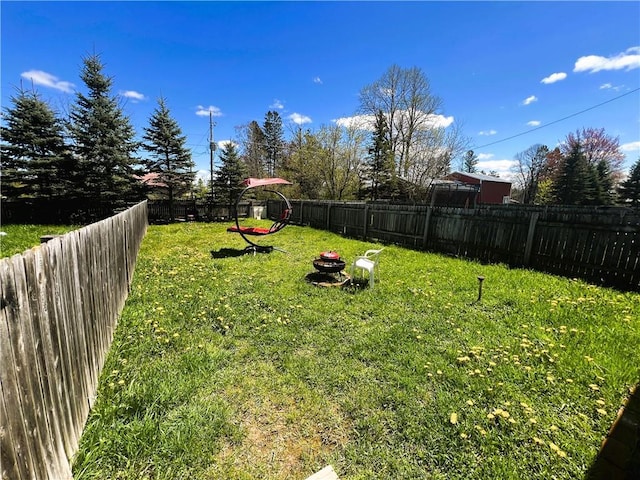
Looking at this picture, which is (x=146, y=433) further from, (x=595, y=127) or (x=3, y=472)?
(x=595, y=127)

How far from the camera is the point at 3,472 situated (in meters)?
1.00

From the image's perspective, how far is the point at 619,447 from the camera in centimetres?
186

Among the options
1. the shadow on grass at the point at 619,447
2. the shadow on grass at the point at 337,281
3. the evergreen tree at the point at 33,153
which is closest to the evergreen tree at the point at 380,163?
the shadow on grass at the point at 337,281

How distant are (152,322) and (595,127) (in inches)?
1852

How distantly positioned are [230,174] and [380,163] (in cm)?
1239

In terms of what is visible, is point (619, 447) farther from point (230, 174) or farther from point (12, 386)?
point (230, 174)

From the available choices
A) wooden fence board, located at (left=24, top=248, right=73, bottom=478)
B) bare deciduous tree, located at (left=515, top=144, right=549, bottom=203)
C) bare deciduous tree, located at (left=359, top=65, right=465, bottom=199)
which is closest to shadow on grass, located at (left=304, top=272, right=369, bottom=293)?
wooden fence board, located at (left=24, top=248, right=73, bottom=478)

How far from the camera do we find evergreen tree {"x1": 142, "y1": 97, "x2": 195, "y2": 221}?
16125mm

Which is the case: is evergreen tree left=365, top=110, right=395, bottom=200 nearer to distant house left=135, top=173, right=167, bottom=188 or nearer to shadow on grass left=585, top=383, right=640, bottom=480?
distant house left=135, top=173, right=167, bottom=188

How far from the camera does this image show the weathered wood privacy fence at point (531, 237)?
5180 millimetres

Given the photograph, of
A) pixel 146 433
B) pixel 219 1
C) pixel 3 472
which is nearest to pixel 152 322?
pixel 146 433

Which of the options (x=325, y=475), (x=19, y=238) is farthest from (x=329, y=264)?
(x=19, y=238)

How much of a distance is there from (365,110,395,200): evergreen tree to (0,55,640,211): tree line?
3.4 inches

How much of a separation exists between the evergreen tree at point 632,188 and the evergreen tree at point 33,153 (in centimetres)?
4697
